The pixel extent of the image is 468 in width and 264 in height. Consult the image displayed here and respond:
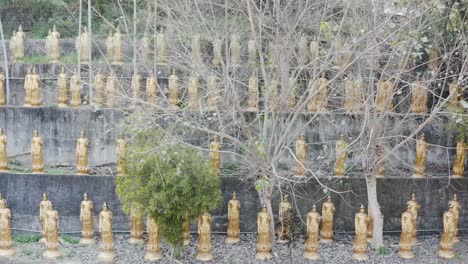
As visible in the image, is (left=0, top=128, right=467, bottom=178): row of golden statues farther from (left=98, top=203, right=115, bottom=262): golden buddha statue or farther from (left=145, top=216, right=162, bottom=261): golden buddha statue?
(left=145, top=216, right=162, bottom=261): golden buddha statue

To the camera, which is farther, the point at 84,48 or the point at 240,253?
the point at 84,48

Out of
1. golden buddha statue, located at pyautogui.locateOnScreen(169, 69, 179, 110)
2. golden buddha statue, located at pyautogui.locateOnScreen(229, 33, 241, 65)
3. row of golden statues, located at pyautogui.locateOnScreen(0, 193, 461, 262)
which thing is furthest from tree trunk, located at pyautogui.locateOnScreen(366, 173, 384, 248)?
golden buddha statue, located at pyautogui.locateOnScreen(169, 69, 179, 110)

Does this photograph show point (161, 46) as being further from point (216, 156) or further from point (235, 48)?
point (216, 156)

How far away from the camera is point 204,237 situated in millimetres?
9914

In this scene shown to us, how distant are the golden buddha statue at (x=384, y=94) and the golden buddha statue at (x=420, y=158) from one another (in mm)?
863

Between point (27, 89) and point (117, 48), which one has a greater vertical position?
point (117, 48)

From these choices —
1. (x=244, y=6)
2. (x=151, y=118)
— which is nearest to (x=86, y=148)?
(x=151, y=118)

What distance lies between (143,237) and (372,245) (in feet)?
11.6

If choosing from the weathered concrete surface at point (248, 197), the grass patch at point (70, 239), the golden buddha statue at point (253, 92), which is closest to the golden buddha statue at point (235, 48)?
the golden buddha statue at point (253, 92)

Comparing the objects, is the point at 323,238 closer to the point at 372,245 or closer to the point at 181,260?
the point at 372,245

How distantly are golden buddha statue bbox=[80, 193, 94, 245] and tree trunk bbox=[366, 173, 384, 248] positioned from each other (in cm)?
416

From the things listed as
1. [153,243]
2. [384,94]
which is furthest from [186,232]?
[384,94]

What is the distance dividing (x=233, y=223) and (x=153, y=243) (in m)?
1.30

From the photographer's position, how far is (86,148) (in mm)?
10984
